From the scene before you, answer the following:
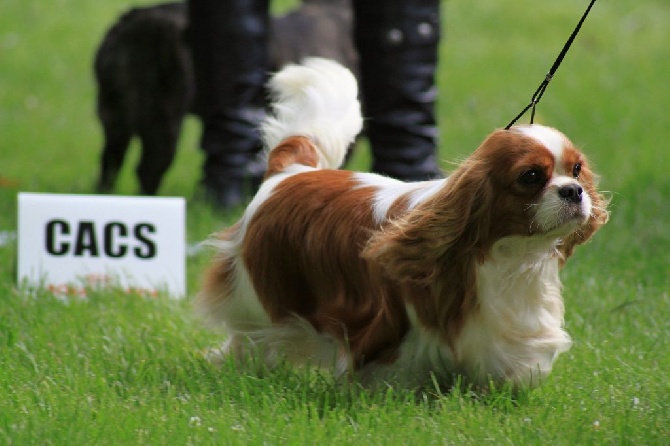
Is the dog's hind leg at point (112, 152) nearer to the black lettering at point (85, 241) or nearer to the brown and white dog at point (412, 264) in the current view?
the black lettering at point (85, 241)

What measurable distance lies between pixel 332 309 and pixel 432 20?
249 cm

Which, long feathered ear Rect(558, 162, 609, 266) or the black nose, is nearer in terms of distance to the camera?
the black nose

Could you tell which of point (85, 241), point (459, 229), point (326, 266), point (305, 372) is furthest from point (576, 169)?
point (85, 241)

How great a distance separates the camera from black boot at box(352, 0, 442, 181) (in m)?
5.54

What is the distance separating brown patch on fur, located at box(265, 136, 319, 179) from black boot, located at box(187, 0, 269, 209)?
2356 millimetres

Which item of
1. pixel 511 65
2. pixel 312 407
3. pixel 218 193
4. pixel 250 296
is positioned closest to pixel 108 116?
pixel 218 193

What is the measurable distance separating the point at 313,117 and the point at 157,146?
307 centimetres

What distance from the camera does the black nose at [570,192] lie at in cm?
301

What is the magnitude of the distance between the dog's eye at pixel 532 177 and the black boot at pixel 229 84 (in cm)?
330

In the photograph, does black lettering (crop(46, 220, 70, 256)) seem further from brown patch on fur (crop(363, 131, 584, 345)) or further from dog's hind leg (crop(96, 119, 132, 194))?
dog's hind leg (crop(96, 119, 132, 194))

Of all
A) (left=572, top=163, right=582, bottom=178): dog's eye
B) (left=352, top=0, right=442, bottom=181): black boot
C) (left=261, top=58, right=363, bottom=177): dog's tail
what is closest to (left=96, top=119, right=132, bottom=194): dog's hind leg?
(left=352, top=0, right=442, bottom=181): black boot

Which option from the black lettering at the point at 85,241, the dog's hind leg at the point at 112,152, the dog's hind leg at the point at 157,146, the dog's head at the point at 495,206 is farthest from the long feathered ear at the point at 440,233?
the dog's hind leg at the point at 112,152

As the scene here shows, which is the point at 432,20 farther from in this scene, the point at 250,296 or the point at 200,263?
the point at 250,296

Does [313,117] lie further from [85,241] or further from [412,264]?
[85,241]
